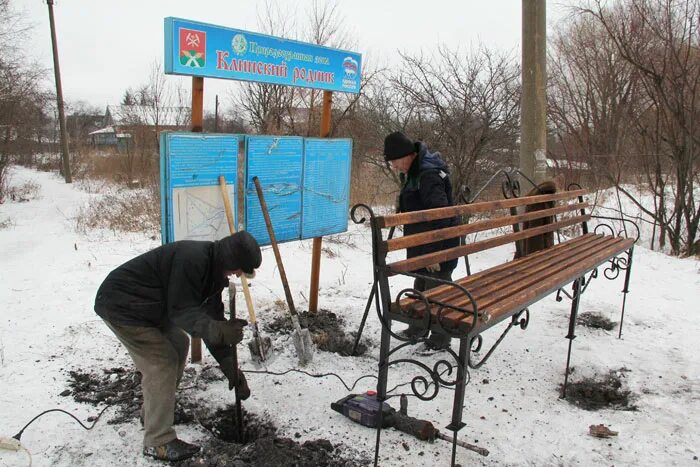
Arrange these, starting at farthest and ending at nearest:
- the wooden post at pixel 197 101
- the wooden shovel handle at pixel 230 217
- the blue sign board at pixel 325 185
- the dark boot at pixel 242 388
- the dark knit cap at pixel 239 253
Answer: the blue sign board at pixel 325 185 < the wooden shovel handle at pixel 230 217 < the wooden post at pixel 197 101 < the dark boot at pixel 242 388 < the dark knit cap at pixel 239 253

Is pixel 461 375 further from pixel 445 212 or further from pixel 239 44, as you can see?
pixel 239 44

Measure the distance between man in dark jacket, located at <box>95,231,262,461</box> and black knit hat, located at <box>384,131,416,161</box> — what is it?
145 centimetres

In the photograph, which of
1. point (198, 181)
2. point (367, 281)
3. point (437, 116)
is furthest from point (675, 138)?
point (198, 181)

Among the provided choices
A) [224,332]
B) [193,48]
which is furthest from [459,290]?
[193,48]

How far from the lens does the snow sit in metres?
3.01

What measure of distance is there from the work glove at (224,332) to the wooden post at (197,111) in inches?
38.4

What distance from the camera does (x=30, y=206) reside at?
14.6 m

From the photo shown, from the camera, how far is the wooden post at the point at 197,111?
12.3ft

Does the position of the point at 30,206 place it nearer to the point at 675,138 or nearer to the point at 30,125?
the point at 30,125

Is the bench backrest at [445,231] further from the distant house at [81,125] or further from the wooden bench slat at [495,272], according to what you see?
the distant house at [81,125]

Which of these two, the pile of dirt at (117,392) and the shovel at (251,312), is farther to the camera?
the shovel at (251,312)

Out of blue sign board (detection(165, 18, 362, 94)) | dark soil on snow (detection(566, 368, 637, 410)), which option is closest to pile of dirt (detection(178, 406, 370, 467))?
dark soil on snow (detection(566, 368, 637, 410))

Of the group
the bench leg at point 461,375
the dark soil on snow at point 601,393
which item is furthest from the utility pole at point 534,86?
the bench leg at point 461,375

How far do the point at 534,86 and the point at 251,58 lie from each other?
3464 millimetres
